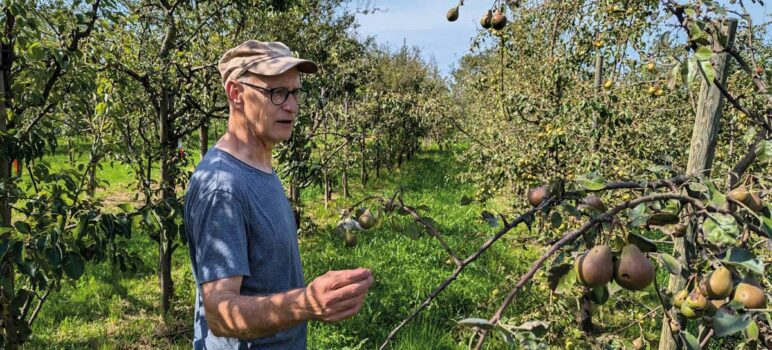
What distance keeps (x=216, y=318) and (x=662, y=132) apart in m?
4.10

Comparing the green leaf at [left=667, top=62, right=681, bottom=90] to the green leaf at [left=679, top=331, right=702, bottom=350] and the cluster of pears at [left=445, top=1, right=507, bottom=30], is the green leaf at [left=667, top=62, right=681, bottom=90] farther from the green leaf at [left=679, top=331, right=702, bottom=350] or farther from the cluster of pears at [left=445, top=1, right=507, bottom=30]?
the cluster of pears at [left=445, top=1, right=507, bottom=30]

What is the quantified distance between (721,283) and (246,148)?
125 cm

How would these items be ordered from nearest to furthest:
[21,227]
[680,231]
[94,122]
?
[680,231] → [21,227] → [94,122]

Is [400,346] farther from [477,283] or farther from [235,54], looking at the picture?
[235,54]

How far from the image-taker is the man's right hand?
1013 millimetres

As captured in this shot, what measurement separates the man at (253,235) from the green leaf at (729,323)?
634 mm

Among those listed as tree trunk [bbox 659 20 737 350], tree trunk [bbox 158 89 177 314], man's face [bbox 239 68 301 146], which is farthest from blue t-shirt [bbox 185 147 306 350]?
tree trunk [bbox 158 89 177 314]

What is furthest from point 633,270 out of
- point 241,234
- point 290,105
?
point 290,105

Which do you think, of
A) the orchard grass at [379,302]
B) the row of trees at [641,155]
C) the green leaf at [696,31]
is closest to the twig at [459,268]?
the row of trees at [641,155]

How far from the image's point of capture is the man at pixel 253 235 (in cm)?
106

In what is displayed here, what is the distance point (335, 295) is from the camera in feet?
3.31

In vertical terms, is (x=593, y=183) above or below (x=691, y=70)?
below

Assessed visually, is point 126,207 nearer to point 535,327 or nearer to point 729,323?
point 535,327

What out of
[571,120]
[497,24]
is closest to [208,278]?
[497,24]
